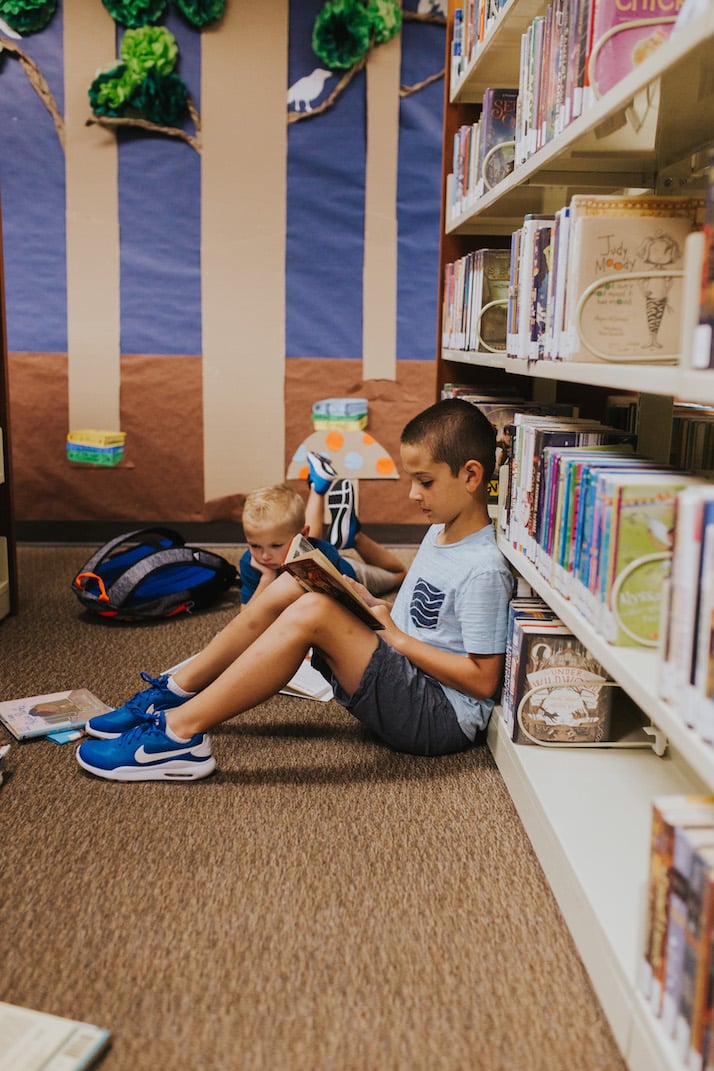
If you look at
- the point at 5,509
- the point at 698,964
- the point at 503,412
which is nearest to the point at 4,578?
the point at 5,509

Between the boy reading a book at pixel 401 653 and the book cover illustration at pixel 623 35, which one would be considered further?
the boy reading a book at pixel 401 653

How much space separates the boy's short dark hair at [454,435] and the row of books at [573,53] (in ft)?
1.80

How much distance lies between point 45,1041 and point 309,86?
393 centimetres

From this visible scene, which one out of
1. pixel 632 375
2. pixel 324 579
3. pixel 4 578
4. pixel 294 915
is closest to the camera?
pixel 632 375

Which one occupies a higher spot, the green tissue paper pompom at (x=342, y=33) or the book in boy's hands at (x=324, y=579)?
the green tissue paper pompom at (x=342, y=33)

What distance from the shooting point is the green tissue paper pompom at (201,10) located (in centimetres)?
407

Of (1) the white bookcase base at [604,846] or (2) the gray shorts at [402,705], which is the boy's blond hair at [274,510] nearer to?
(2) the gray shorts at [402,705]

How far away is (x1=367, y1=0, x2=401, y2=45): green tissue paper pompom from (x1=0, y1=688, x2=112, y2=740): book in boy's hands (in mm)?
3118

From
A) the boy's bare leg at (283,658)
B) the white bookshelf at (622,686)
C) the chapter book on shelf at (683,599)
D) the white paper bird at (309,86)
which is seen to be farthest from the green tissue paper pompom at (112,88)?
the chapter book on shelf at (683,599)

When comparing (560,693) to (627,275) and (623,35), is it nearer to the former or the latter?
(627,275)

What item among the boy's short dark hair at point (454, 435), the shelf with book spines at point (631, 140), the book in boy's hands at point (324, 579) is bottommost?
the book in boy's hands at point (324, 579)

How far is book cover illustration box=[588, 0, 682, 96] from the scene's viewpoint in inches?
58.5

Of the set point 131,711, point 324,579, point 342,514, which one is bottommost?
point 131,711

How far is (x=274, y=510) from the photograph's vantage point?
277 cm
